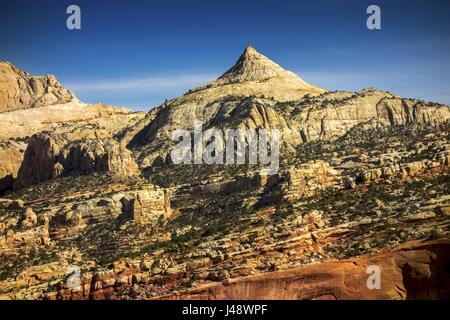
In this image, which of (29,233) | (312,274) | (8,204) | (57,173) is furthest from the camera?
(57,173)

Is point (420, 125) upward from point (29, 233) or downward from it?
upward

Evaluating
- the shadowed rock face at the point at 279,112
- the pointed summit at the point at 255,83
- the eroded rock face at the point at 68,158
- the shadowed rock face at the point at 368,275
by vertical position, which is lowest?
the shadowed rock face at the point at 368,275

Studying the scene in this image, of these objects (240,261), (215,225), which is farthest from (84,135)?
(240,261)

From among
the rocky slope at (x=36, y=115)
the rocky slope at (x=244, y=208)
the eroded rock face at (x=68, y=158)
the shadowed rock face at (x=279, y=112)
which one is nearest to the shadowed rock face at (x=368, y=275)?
the rocky slope at (x=244, y=208)

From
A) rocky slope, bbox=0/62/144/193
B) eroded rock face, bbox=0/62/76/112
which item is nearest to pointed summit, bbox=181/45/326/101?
rocky slope, bbox=0/62/144/193

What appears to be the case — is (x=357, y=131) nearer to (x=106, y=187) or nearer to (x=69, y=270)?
(x=106, y=187)

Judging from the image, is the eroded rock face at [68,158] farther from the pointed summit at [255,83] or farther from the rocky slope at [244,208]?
the pointed summit at [255,83]

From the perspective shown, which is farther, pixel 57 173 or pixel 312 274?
pixel 57 173
